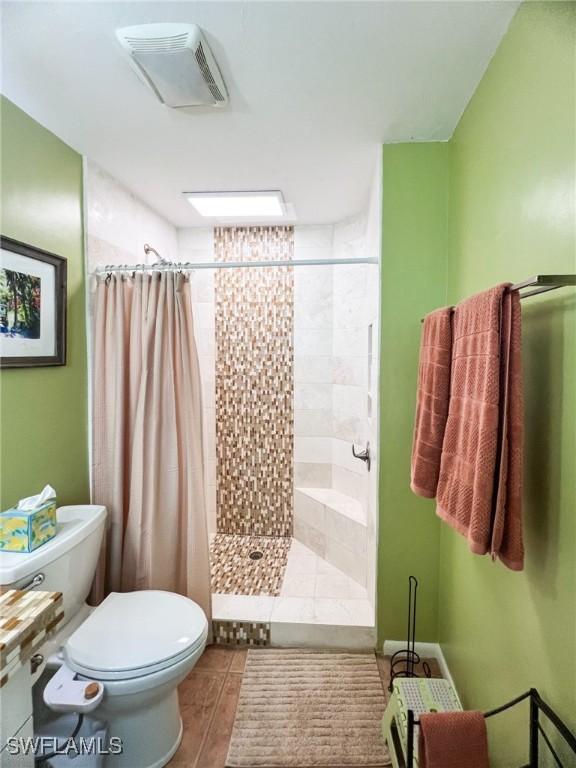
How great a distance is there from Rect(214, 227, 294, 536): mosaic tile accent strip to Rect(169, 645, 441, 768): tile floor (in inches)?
41.7

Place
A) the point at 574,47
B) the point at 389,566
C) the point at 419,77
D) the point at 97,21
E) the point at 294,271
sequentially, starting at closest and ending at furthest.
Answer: the point at 574,47 < the point at 97,21 < the point at 419,77 < the point at 389,566 < the point at 294,271

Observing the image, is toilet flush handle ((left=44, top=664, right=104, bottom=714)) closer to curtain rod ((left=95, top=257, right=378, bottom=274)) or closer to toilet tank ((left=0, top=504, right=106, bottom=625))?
toilet tank ((left=0, top=504, right=106, bottom=625))

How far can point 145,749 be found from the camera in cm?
133

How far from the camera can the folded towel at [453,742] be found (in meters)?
0.99

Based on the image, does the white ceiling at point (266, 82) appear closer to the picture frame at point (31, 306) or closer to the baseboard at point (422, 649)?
the picture frame at point (31, 306)

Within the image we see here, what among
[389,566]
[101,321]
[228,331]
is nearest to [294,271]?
[228,331]

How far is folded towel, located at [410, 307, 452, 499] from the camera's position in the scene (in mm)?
1255

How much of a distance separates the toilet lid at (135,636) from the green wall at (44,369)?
56 centimetres

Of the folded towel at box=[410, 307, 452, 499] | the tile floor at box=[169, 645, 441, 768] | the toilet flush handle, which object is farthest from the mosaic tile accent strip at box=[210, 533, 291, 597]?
the folded towel at box=[410, 307, 452, 499]

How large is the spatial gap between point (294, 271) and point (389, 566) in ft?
6.54

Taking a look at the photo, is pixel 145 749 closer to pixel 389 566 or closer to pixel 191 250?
pixel 389 566

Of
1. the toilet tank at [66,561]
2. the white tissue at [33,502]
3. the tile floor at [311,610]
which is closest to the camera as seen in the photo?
the toilet tank at [66,561]

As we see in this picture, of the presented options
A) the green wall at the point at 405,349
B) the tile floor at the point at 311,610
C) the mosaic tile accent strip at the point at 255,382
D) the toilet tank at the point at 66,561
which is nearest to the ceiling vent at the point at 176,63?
the green wall at the point at 405,349

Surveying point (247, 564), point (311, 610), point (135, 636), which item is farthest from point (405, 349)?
point (247, 564)
